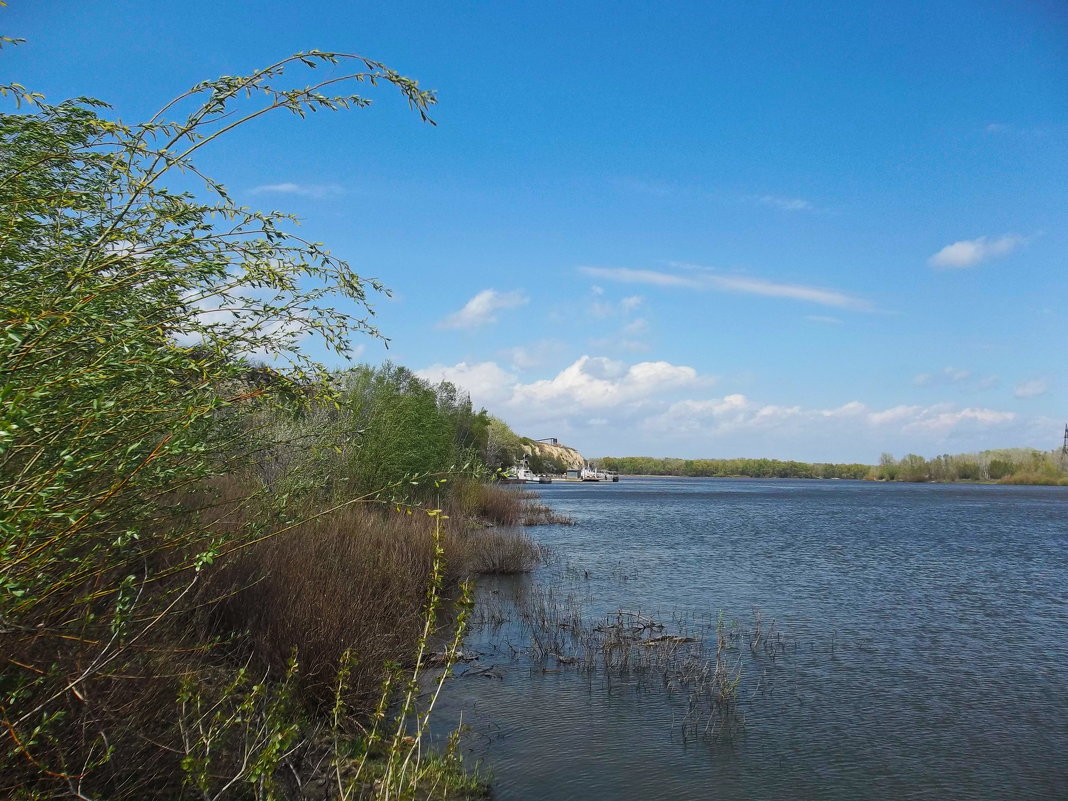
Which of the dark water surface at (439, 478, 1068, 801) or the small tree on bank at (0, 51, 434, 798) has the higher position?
the small tree on bank at (0, 51, 434, 798)

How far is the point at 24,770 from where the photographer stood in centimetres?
385

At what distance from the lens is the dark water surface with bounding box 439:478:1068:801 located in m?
7.40

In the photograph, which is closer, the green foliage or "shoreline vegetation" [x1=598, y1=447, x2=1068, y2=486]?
the green foliage

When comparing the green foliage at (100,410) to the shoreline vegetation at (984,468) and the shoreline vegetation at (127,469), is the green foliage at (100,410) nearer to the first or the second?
the shoreline vegetation at (127,469)

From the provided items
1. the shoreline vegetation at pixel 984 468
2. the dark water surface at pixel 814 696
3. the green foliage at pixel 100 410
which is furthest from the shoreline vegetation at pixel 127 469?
the shoreline vegetation at pixel 984 468

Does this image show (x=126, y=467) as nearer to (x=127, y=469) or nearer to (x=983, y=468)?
(x=127, y=469)

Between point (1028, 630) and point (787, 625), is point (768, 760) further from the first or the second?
point (1028, 630)

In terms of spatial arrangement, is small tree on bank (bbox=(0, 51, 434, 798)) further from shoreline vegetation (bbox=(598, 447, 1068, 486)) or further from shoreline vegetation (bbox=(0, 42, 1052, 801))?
shoreline vegetation (bbox=(598, 447, 1068, 486))

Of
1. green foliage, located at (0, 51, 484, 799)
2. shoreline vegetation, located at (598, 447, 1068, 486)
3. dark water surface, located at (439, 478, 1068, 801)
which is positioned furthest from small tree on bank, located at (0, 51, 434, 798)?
shoreline vegetation, located at (598, 447, 1068, 486)

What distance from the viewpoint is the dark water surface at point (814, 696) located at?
7.40 m

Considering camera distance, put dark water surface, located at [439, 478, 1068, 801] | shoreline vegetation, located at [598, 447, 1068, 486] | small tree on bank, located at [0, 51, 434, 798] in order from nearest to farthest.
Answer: small tree on bank, located at [0, 51, 434, 798], dark water surface, located at [439, 478, 1068, 801], shoreline vegetation, located at [598, 447, 1068, 486]

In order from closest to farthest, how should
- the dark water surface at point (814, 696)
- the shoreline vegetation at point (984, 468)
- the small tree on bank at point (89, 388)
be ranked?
the small tree on bank at point (89, 388), the dark water surface at point (814, 696), the shoreline vegetation at point (984, 468)

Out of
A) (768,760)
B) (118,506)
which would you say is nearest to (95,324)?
(118,506)

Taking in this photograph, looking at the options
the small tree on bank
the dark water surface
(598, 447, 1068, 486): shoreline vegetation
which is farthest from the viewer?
(598, 447, 1068, 486): shoreline vegetation
